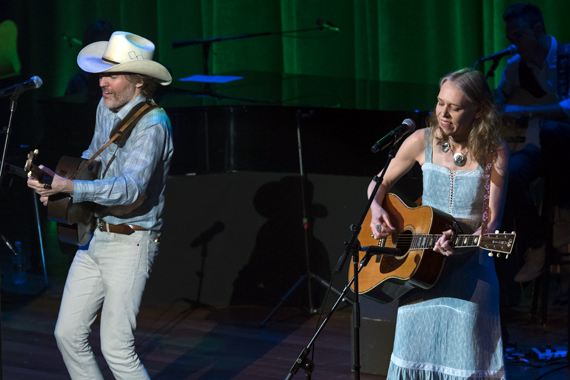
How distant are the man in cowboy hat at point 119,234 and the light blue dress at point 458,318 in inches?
48.9

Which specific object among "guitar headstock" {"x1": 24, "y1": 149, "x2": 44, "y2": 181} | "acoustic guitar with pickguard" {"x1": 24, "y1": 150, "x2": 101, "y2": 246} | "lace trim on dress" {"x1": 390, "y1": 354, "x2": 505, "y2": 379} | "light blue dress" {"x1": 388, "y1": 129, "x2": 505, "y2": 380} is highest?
"guitar headstock" {"x1": 24, "y1": 149, "x2": 44, "y2": 181}

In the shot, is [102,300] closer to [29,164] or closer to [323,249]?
[29,164]

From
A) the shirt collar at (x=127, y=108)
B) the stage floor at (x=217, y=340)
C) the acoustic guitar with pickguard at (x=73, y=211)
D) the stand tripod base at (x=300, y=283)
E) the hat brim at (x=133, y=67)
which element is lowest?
the stage floor at (x=217, y=340)

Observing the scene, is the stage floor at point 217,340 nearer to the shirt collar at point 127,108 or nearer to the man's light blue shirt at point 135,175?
the man's light blue shirt at point 135,175

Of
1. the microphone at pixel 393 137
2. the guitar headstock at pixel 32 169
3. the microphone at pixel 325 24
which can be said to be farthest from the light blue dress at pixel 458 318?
the microphone at pixel 325 24

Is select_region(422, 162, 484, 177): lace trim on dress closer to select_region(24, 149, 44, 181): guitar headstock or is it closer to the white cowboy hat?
the white cowboy hat

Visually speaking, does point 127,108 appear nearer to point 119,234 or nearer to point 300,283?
point 119,234

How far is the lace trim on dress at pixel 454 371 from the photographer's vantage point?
287cm

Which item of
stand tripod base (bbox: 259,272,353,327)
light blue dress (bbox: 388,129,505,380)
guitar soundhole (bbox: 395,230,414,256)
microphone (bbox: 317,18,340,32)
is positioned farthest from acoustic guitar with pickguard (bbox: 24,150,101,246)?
microphone (bbox: 317,18,340,32)

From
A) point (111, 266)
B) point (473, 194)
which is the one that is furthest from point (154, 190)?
point (473, 194)

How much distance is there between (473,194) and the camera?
2924 millimetres

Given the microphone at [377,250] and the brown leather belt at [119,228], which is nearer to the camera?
the microphone at [377,250]

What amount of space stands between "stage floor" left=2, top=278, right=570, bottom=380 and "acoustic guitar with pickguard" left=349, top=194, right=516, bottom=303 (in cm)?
138

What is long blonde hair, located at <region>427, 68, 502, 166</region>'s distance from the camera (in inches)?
114
